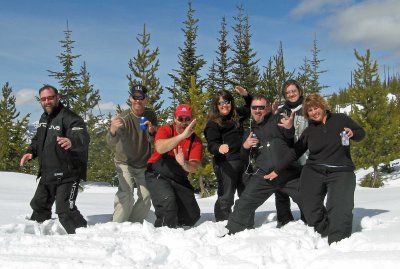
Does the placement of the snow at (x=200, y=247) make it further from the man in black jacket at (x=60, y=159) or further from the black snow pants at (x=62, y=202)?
the man in black jacket at (x=60, y=159)

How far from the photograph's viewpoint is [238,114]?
6324 millimetres

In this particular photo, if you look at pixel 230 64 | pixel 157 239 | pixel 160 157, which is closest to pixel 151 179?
pixel 160 157

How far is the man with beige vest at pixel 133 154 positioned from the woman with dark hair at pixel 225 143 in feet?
3.26

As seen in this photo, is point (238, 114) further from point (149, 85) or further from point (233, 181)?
point (149, 85)

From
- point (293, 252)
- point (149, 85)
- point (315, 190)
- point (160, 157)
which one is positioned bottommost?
point (293, 252)

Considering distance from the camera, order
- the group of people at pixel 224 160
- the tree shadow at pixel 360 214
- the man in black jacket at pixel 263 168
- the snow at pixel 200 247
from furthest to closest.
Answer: the man in black jacket at pixel 263 168
the tree shadow at pixel 360 214
the group of people at pixel 224 160
the snow at pixel 200 247

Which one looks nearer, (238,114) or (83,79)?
(238,114)

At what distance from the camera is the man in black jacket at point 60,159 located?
5.41m

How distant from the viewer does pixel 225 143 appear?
5.97 m

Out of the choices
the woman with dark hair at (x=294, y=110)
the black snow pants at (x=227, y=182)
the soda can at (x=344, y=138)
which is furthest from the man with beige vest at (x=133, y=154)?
the soda can at (x=344, y=138)

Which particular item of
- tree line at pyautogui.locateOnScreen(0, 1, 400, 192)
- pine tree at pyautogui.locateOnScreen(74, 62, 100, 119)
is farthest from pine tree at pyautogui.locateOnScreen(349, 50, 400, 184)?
pine tree at pyautogui.locateOnScreen(74, 62, 100, 119)

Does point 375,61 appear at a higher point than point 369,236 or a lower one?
higher

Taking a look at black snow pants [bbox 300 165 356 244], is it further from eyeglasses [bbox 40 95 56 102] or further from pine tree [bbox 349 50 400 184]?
pine tree [bbox 349 50 400 184]

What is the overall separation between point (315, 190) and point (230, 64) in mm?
24114
